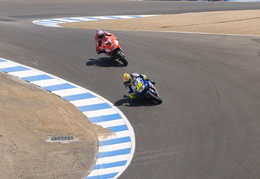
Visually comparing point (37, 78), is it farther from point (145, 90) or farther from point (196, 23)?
point (196, 23)

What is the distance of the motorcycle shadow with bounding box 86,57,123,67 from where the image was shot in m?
22.2

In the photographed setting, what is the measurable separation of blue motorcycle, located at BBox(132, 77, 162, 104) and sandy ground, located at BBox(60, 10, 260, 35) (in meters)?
12.3

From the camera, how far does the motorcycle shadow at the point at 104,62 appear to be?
72.7 feet

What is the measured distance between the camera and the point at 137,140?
593 inches

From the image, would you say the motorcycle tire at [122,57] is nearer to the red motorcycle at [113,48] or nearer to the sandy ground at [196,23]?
the red motorcycle at [113,48]

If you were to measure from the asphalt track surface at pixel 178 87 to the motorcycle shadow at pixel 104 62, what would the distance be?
0.05 m

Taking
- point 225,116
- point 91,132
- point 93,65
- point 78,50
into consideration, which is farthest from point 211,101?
point 78,50

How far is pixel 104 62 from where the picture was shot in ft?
74.1

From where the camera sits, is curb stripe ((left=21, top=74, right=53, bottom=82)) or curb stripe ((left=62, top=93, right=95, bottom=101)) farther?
curb stripe ((left=21, top=74, right=53, bottom=82))

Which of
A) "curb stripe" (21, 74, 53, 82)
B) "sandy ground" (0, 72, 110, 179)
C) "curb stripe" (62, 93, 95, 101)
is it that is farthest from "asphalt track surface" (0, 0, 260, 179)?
"sandy ground" (0, 72, 110, 179)

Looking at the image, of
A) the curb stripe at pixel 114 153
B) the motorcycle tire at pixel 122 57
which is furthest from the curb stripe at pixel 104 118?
the motorcycle tire at pixel 122 57

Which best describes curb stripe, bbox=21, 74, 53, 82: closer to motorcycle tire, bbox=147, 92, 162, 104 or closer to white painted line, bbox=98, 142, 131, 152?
motorcycle tire, bbox=147, 92, 162, 104

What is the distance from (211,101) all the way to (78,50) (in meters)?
8.85

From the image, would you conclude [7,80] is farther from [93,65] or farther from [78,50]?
[78,50]
